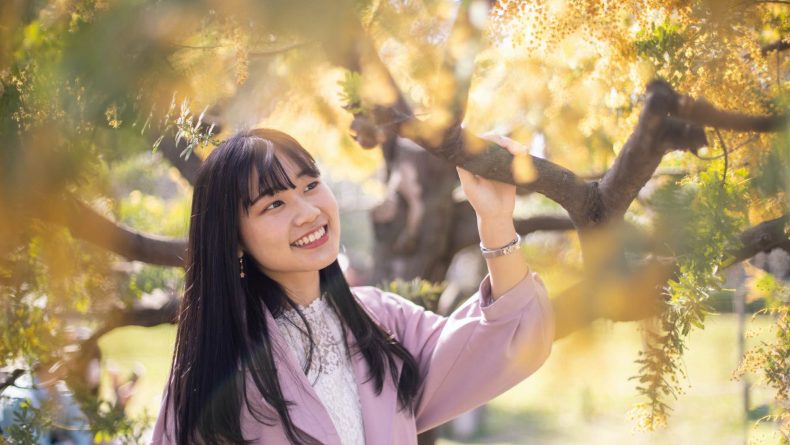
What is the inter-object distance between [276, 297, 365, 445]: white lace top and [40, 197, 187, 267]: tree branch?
1.82 feet

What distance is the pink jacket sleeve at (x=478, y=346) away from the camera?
4.25 feet

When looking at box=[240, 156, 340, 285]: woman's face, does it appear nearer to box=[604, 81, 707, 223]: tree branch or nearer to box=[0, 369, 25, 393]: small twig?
box=[604, 81, 707, 223]: tree branch

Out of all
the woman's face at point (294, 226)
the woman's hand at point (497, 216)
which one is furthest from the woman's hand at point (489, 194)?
the woman's face at point (294, 226)

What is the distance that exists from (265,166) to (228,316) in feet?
0.81

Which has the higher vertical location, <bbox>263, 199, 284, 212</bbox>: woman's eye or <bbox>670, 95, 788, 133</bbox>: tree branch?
<bbox>670, 95, 788, 133</bbox>: tree branch

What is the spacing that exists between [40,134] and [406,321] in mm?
784

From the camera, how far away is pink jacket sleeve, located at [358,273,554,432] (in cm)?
129

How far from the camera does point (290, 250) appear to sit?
1288mm

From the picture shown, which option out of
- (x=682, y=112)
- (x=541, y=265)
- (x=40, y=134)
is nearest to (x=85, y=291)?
(x=40, y=134)

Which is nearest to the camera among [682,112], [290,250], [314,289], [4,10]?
[682,112]

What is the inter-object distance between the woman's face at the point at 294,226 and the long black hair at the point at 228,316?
0.02m

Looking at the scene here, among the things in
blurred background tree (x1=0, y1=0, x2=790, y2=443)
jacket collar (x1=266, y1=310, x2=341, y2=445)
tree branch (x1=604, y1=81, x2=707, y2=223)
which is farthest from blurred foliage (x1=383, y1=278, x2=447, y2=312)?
tree branch (x1=604, y1=81, x2=707, y2=223)

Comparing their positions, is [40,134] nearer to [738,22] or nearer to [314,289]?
[314,289]

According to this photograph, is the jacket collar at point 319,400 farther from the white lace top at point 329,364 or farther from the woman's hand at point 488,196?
the woman's hand at point 488,196
